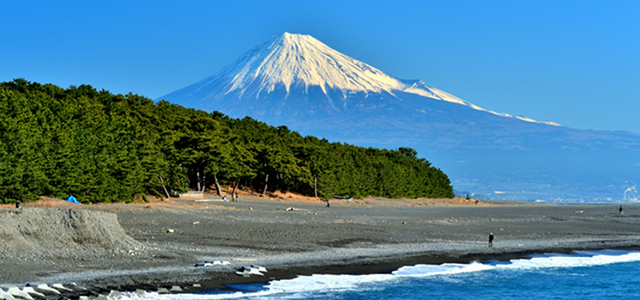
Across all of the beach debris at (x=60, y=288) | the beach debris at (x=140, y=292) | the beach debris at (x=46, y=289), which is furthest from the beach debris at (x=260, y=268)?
the beach debris at (x=46, y=289)

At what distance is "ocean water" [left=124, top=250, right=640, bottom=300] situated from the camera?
72.0ft

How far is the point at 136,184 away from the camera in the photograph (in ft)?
169

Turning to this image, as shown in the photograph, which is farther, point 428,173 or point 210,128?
point 428,173

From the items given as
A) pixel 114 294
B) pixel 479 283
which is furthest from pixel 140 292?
pixel 479 283

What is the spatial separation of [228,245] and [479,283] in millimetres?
12128

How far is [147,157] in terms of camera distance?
54.9m

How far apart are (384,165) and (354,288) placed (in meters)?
84.9

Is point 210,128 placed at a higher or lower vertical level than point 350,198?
higher

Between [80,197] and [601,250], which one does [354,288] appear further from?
[80,197]

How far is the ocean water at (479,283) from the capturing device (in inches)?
864

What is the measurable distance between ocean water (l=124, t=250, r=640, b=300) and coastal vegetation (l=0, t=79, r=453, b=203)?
2513cm

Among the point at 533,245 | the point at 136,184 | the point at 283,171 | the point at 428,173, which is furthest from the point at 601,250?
the point at 428,173

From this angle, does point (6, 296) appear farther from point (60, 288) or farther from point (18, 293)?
point (60, 288)

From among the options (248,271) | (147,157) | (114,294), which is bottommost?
(114,294)
